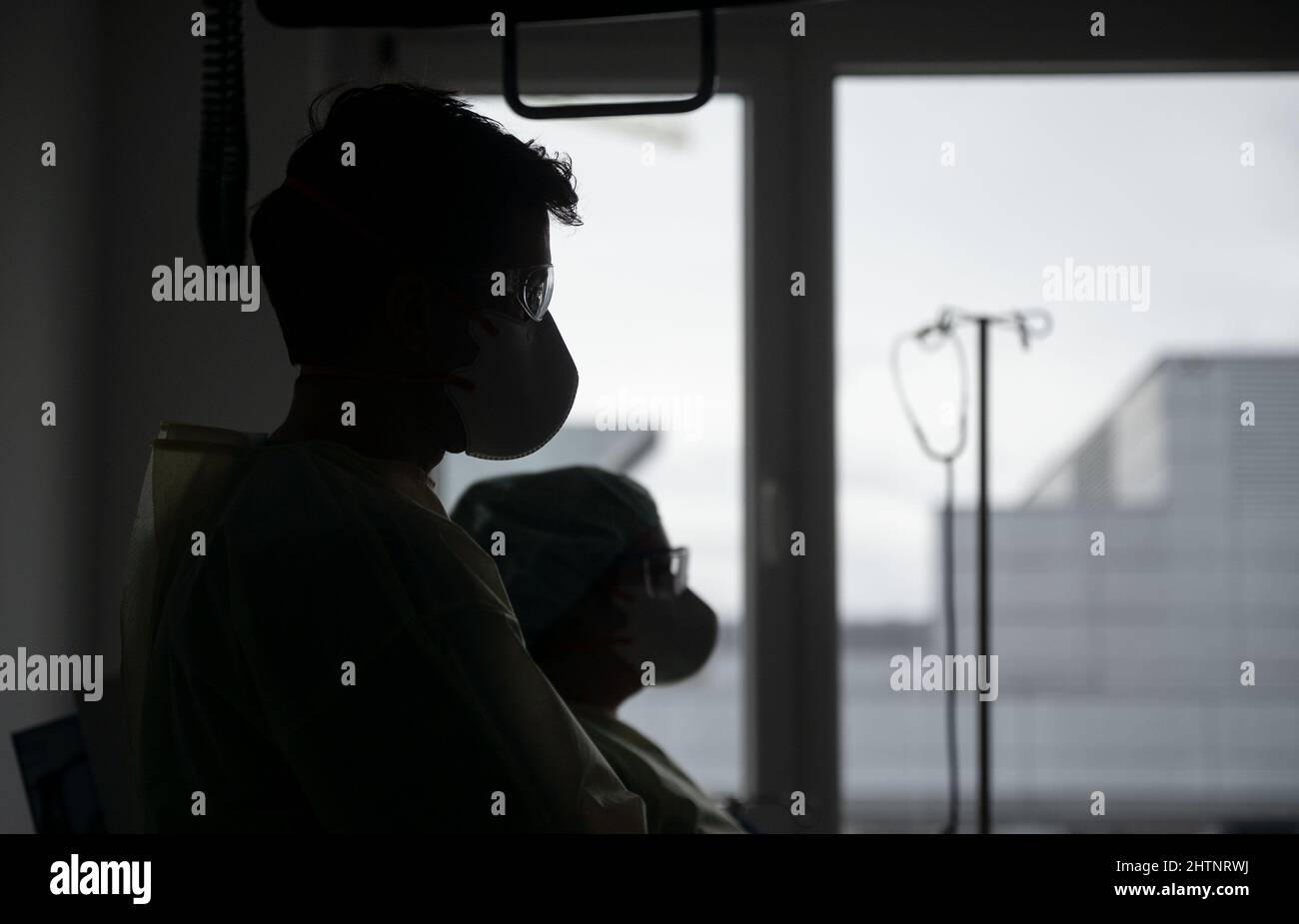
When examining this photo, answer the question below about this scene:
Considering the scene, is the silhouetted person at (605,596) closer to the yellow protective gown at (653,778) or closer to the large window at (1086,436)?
the yellow protective gown at (653,778)

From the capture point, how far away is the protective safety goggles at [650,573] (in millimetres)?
821

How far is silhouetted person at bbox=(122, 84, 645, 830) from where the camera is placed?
0.54 meters

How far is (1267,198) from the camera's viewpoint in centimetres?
90

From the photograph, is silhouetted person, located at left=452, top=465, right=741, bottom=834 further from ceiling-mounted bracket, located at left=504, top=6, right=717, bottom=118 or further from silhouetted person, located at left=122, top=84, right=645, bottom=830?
ceiling-mounted bracket, located at left=504, top=6, right=717, bottom=118

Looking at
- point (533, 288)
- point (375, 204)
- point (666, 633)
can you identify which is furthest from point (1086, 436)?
point (375, 204)

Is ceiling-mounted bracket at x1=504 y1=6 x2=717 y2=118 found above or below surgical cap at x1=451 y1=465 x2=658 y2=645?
above

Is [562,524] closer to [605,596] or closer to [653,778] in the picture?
[605,596]

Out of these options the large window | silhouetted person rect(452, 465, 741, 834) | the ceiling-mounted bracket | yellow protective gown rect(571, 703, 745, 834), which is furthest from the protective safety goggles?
the ceiling-mounted bracket

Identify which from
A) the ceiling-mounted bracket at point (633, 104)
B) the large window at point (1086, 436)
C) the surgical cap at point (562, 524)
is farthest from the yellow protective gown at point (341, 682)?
the large window at point (1086, 436)

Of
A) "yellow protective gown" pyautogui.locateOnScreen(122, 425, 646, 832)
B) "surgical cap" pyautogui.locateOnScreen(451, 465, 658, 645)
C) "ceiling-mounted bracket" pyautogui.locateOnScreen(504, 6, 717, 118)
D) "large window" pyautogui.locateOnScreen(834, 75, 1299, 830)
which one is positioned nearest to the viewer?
"yellow protective gown" pyautogui.locateOnScreen(122, 425, 646, 832)

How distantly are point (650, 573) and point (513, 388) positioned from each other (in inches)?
10.4

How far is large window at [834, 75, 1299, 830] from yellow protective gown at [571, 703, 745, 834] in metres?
0.23
